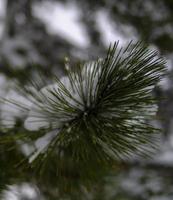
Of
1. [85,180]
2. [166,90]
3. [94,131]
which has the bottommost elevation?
[85,180]

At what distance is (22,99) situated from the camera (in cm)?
171

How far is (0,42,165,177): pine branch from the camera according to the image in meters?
1.31

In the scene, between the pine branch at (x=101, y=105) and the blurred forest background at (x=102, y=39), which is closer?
the pine branch at (x=101, y=105)

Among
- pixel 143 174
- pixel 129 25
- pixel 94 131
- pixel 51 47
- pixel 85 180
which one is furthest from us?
pixel 51 47

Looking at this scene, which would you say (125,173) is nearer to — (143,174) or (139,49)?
(143,174)

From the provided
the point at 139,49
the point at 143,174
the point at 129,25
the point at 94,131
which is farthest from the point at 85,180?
the point at 129,25

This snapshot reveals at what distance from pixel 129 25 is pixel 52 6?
4.44ft

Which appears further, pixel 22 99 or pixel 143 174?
pixel 143 174

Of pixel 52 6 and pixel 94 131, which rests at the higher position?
pixel 52 6

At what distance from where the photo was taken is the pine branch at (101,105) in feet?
4.31

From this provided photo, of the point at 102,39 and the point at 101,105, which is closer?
the point at 101,105

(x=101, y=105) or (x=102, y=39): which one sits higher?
(x=102, y=39)

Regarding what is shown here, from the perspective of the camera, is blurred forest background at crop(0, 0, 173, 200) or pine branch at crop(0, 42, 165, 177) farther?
blurred forest background at crop(0, 0, 173, 200)

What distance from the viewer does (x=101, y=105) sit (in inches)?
55.4
